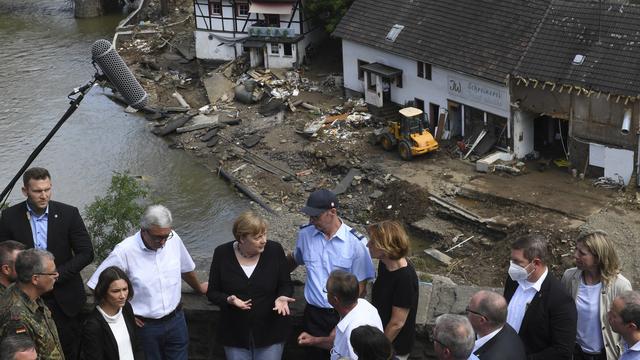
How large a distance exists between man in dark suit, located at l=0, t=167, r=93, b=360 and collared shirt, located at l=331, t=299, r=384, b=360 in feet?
8.08

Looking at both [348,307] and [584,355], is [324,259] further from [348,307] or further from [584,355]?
[584,355]

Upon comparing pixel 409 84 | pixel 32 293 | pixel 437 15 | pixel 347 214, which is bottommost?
pixel 347 214

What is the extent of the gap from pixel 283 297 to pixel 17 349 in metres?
2.28

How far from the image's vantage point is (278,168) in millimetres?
30375

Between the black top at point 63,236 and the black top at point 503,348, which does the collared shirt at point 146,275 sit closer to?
the black top at point 63,236

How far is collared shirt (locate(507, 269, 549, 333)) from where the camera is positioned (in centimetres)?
738

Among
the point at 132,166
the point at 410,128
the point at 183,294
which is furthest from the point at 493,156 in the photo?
the point at 183,294

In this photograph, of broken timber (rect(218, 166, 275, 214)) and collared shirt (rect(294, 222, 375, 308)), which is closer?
collared shirt (rect(294, 222, 375, 308))

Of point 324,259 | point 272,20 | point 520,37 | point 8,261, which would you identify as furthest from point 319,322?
point 272,20

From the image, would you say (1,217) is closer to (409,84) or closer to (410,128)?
(410,128)

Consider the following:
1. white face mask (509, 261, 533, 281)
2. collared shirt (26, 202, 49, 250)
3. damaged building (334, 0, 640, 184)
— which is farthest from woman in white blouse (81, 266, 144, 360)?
damaged building (334, 0, 640, 184)

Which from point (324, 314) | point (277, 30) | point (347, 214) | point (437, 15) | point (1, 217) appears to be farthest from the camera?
point (277, 30)

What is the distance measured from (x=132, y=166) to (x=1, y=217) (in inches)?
949

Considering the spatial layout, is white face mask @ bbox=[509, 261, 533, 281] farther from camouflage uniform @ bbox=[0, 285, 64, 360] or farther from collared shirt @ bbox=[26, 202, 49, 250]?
collared shirt @ bbox=[26, 202, 49, 250]
